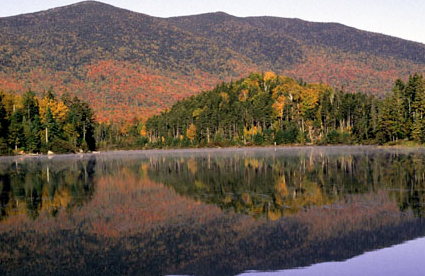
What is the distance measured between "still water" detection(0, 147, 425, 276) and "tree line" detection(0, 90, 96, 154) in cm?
8041

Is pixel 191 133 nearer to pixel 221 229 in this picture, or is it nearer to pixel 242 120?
pixel 242 120

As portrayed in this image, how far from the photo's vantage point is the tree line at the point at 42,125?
347ft

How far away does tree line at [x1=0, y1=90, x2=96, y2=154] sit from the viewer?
106 meters

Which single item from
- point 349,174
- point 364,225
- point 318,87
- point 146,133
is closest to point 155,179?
point 349,174

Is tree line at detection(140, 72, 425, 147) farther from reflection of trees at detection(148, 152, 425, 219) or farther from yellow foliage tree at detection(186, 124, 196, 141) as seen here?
reflection of trees at detection(148, 152, 425, 219)

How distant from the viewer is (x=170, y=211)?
22594 millimetres

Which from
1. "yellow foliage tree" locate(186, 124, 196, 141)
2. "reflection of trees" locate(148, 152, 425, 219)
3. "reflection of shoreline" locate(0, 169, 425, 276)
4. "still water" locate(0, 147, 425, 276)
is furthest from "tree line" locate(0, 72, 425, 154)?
"reflection of shoreline" locate(0, 169, 425, 276)

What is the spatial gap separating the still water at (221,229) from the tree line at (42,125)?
80.4 m

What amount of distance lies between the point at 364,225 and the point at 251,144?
114711 millimetres

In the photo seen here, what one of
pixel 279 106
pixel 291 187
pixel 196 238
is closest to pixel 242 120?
pixel 279 106

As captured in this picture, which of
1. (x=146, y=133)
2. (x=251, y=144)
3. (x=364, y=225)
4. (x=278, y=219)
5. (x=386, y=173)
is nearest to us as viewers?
(x=364, y=225)

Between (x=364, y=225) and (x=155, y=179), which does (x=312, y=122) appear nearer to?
(x=155, y=179)

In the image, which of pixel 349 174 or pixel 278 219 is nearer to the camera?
pixel 278 219

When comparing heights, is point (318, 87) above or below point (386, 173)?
above
